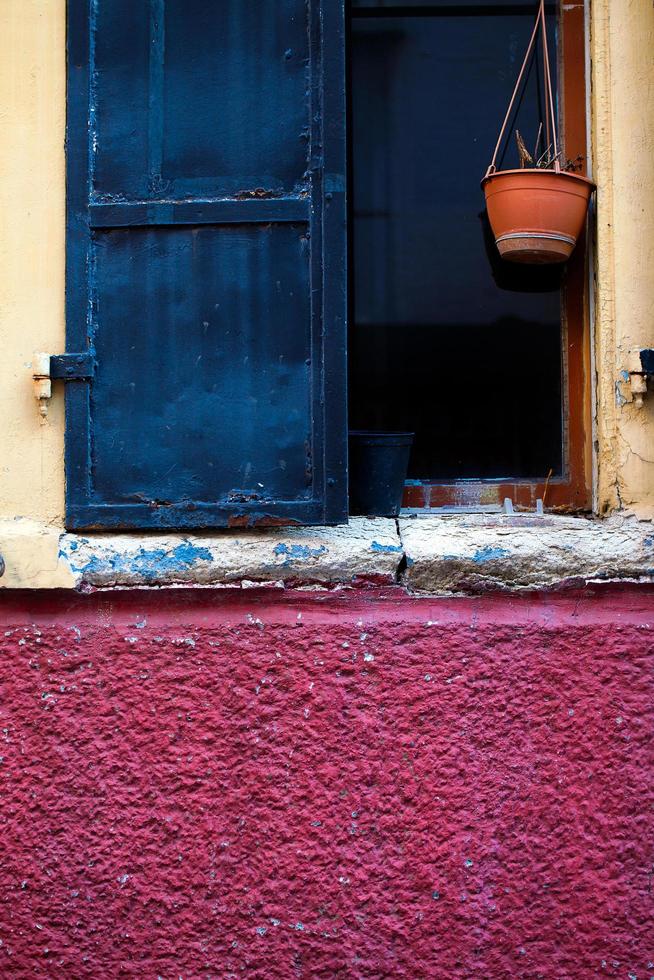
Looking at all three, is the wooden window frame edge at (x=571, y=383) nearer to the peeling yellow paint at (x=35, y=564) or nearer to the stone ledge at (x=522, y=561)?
the stone ledge at (x=522, y=561)

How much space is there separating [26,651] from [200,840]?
611 mm

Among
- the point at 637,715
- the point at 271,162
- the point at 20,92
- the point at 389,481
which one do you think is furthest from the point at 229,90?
the point at 637,715

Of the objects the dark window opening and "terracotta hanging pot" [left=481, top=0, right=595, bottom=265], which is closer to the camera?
"terracotta hanging pot" [left=481, top=0, right=595, bottom=265]

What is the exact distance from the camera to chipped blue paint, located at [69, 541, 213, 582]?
2.32 meters

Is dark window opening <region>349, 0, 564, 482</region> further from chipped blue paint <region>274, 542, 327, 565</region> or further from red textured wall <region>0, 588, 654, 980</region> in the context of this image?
red textured wall <region>0, 588, 654, 980</region>

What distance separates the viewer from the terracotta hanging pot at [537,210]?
→ 240 cm

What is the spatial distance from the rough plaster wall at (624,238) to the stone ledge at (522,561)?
0.14m

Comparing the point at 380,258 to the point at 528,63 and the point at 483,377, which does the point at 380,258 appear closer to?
the point at 483,377

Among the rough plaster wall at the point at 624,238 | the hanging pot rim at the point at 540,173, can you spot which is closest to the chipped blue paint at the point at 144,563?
the rough plaster wall at the point at 624,238

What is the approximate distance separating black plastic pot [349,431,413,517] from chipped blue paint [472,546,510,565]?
0.28 metres

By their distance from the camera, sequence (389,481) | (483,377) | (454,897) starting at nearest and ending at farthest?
(454,897), (389,481), (483,377)

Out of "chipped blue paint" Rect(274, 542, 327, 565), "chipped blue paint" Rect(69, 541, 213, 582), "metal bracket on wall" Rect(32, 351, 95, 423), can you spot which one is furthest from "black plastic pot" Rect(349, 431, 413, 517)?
"metal bracket on wall" Rect(32, 351, 95, 423)

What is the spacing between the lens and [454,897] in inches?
89.2

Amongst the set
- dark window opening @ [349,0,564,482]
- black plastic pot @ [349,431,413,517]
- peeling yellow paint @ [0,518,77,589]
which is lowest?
peeling yellow paint @ [0,518,77,589]
